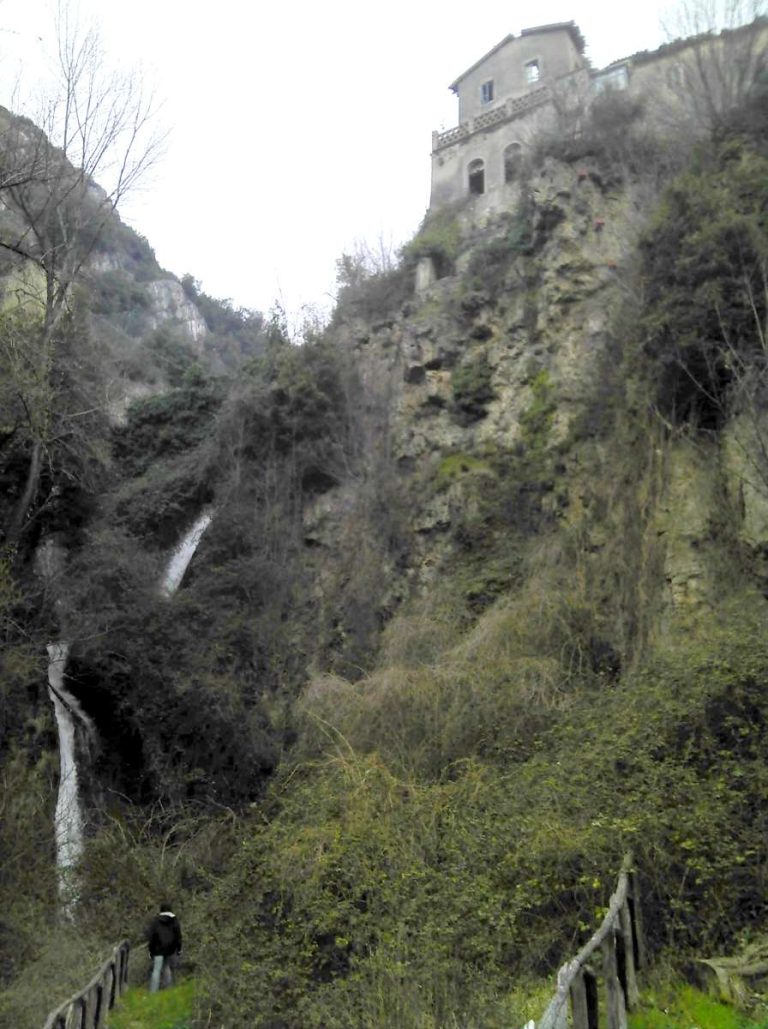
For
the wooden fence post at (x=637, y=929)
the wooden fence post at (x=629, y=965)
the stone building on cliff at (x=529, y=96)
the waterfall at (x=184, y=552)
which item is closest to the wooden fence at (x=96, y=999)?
the wooden fence post at (x=629, y=965)

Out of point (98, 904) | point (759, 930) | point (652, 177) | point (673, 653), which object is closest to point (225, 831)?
point (98, 904)

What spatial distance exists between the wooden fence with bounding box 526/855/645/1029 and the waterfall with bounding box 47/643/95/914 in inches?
324

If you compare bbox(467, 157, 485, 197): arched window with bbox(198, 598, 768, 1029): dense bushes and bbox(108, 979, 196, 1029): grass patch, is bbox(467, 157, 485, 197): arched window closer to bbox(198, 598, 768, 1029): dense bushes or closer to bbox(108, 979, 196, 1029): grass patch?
bbox(198, 598, 768, 1029): dense bushes

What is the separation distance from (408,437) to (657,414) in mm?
6810

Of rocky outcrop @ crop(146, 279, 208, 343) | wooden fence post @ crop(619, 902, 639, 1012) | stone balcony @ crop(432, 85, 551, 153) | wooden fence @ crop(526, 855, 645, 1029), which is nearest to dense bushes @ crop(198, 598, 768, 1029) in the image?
wooden fence @ crop(526, 855, 645, 1029)

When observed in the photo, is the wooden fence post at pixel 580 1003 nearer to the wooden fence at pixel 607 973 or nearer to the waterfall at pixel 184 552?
the wooden fence at pixel 607 973

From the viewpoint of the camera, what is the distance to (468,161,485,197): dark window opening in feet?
101

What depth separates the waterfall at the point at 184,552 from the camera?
2100 centimetres

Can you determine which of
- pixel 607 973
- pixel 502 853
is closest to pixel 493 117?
pixel 502 853

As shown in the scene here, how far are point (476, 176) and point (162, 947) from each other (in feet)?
84.6

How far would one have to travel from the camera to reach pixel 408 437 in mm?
21078

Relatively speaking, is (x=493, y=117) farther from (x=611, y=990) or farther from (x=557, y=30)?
(x=611, y=990)

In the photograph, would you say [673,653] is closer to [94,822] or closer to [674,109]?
[94,822]

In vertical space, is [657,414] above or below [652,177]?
below
